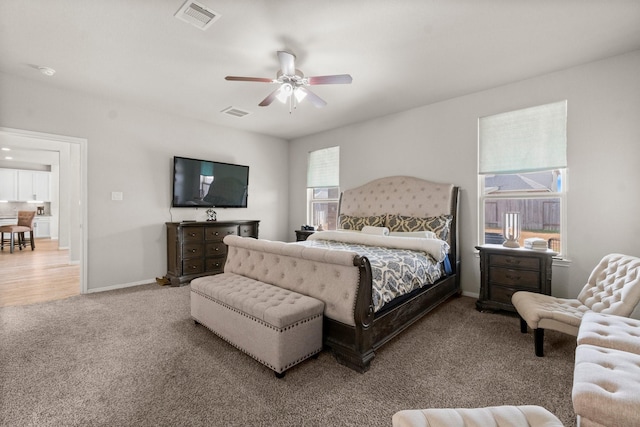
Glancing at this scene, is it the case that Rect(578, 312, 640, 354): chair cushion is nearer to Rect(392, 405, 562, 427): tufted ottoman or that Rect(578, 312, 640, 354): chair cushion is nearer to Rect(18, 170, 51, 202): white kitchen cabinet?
Rect(392, 405, 562, 427): tufted ottoman

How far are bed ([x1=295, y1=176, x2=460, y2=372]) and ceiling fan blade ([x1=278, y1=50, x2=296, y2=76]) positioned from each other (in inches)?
70.0

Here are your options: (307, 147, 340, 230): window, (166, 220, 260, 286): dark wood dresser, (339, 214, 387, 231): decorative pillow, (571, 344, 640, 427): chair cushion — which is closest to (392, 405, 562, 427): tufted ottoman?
(571, 344, 640, 427): chair cushion

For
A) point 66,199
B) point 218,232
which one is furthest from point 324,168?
point 66,199

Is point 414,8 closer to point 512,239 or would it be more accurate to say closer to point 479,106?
point 479,106

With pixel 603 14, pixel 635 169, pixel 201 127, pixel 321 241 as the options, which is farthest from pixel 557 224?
pixel 201 127

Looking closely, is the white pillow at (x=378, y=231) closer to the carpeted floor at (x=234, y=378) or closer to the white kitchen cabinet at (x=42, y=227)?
the carpeted floor at (x=234, y=378)

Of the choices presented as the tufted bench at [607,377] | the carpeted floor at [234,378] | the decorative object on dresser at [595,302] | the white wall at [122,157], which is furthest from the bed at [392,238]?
the white wall at [122,157]

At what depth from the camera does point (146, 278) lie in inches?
179

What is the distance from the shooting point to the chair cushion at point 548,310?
2168 mm

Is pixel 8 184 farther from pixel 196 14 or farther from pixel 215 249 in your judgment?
pixel 196 14

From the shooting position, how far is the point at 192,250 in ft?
14.9

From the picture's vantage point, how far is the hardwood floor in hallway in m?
3.79

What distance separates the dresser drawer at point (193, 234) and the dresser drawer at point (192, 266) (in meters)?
0.33

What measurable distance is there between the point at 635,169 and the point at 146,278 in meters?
6.32
